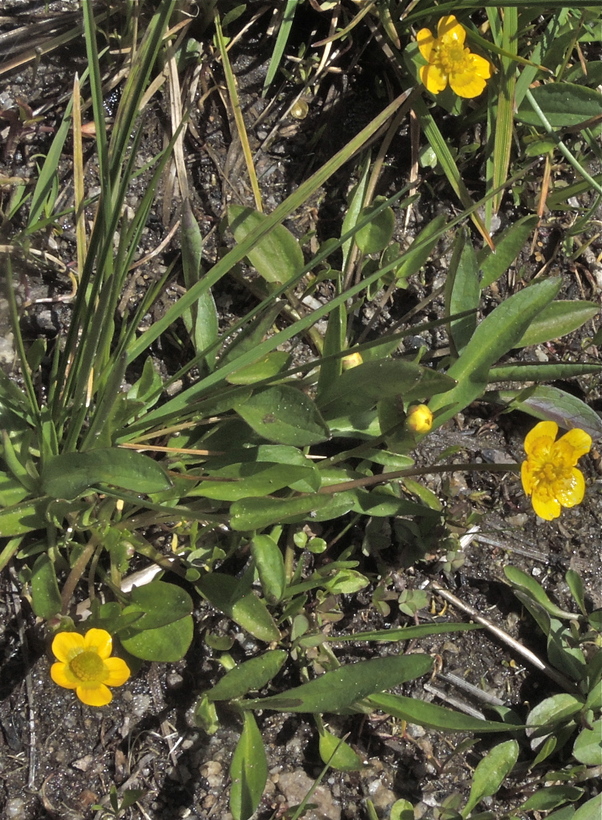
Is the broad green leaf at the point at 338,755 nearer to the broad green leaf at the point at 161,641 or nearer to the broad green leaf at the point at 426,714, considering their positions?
the broad green leaf at the point at 426,714

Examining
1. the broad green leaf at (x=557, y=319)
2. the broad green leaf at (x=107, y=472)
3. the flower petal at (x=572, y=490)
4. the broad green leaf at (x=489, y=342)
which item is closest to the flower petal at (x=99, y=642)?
the broad green leaf at (x=107, y=472)

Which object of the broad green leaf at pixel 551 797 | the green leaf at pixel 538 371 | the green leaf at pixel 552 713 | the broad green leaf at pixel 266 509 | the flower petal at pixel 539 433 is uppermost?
the broad green leaf at pixel 266 509

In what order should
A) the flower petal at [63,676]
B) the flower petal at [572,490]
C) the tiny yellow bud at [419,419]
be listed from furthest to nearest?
the flower petal at [572,490] < the tiny yellow bud at [419,419] < the flower petal at [63,676]

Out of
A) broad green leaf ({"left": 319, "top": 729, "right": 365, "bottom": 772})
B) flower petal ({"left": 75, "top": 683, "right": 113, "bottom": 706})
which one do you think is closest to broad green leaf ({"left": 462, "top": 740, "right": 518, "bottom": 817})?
broad green leaf ({"left": 319, "top": 729, "right": 365, "bottom": 772})

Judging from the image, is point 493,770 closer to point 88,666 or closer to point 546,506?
point 546,506

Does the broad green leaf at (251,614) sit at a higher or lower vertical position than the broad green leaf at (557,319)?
lower

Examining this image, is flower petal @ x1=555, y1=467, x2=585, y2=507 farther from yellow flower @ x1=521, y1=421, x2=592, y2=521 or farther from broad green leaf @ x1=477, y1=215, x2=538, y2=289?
broad green leaf @ x1=477, y1=215, x2=538, y2=289

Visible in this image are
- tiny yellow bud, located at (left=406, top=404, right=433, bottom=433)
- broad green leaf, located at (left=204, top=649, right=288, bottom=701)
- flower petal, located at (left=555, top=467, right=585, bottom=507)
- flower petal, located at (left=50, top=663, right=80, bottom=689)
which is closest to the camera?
flower petal, located at (left=50, top=663, right=80, bottom=689)
